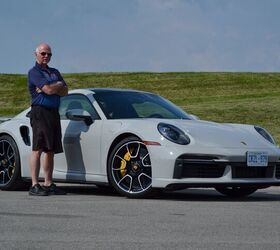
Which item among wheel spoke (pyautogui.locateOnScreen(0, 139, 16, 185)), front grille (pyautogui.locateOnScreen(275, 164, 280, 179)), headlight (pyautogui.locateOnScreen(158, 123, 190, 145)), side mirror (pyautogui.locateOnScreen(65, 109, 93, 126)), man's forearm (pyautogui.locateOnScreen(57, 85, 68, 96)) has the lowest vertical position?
wheel spoke (pyautogui.locateOnScreen(0, 139, 16, 185))

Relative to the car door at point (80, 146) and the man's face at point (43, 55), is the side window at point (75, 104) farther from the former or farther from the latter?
the man's face at point (43, 55)

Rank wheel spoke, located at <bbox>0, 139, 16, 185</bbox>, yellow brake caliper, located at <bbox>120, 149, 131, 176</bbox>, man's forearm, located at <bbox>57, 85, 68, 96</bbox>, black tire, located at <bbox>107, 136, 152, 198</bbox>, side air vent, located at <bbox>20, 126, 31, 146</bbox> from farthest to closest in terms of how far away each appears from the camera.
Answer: wheel spoke, located at <bbox>0, 139, 16, 185</bbox> → side air vent, located at <bbox>20, 126, 31, 146</bbox> → man's forearm, located at <bbox>57, 85, 68, 96</bbox> → yellow brake caliper, located at <bbox>120, 149, 131, 176</bbox> → black tire, located at <bbox>107, 136, 152, 198</bbox>

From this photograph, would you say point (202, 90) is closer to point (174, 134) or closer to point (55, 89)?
point (55, 89)

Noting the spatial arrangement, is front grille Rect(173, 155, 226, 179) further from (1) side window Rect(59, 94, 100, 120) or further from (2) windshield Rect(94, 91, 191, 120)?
(1) side window Rect(59, 94, 100, 120)

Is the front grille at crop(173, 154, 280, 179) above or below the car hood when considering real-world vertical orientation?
below

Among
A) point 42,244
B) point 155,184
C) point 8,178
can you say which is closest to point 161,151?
point 155,184

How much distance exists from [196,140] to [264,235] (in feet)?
9.88

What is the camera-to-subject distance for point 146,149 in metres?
9.41

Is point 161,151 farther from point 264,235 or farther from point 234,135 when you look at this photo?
point 264,235

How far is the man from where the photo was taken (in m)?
9.98

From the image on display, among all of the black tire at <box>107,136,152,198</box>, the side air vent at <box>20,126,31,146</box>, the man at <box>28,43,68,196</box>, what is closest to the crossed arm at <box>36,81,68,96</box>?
the man at <box>28,43,68,196</box>

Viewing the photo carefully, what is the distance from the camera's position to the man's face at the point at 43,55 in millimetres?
10117

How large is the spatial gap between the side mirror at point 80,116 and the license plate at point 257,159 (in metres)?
1.88

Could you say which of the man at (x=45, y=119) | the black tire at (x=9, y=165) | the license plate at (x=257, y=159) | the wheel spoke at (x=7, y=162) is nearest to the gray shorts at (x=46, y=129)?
the man at (x=45, y=119)
